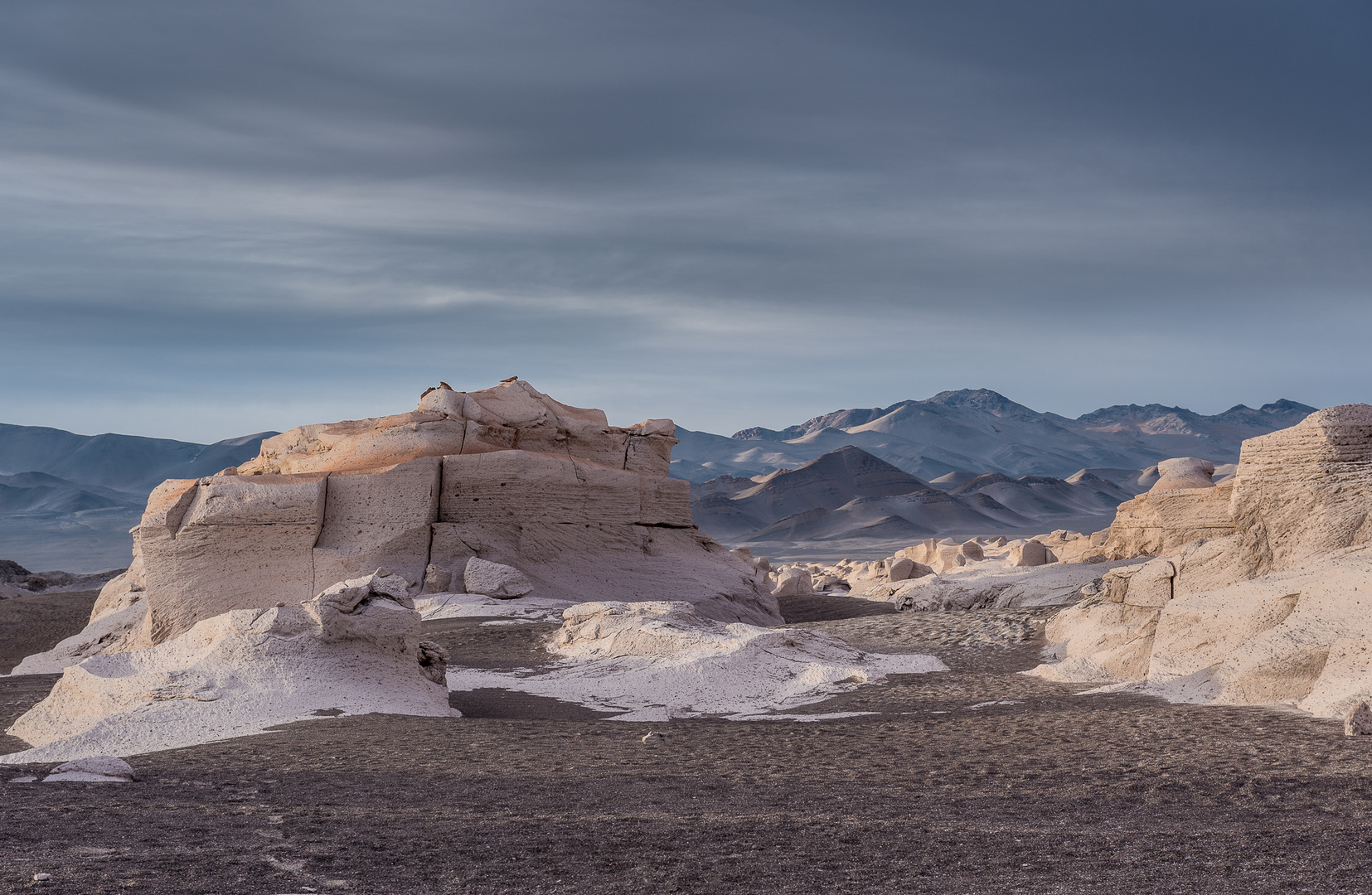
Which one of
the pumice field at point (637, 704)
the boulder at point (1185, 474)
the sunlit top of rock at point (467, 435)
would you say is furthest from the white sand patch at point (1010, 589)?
the sunlit top of rock at point (467, 435)

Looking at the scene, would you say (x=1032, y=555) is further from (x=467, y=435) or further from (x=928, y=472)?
(x=928, y=472)

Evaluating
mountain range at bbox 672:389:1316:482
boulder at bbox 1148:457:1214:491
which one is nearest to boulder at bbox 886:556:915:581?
boulder at bbox 1148:457:1214:491

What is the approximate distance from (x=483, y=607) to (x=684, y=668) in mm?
4563

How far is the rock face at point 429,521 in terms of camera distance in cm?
1323

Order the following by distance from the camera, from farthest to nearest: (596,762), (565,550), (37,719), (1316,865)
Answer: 1. (565,550)
2. (37,719)
3. (596,762)
4. (1316,865)

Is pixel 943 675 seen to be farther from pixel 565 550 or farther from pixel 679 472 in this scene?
pixel 679 472

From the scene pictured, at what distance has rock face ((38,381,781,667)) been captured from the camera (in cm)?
1323

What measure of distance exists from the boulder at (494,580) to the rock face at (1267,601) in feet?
20.8

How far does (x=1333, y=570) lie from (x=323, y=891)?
6687mm

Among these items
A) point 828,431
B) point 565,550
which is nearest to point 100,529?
point 565,550

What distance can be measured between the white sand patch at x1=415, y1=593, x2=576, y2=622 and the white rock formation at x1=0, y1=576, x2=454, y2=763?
12.8ft

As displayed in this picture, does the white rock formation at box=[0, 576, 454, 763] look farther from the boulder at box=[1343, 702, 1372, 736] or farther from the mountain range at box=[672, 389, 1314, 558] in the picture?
the mountain range at box=[672, 389, 1314, 558]

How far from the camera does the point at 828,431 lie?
425 feet

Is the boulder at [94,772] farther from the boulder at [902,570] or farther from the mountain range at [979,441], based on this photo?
the mountain range at [979,441]
